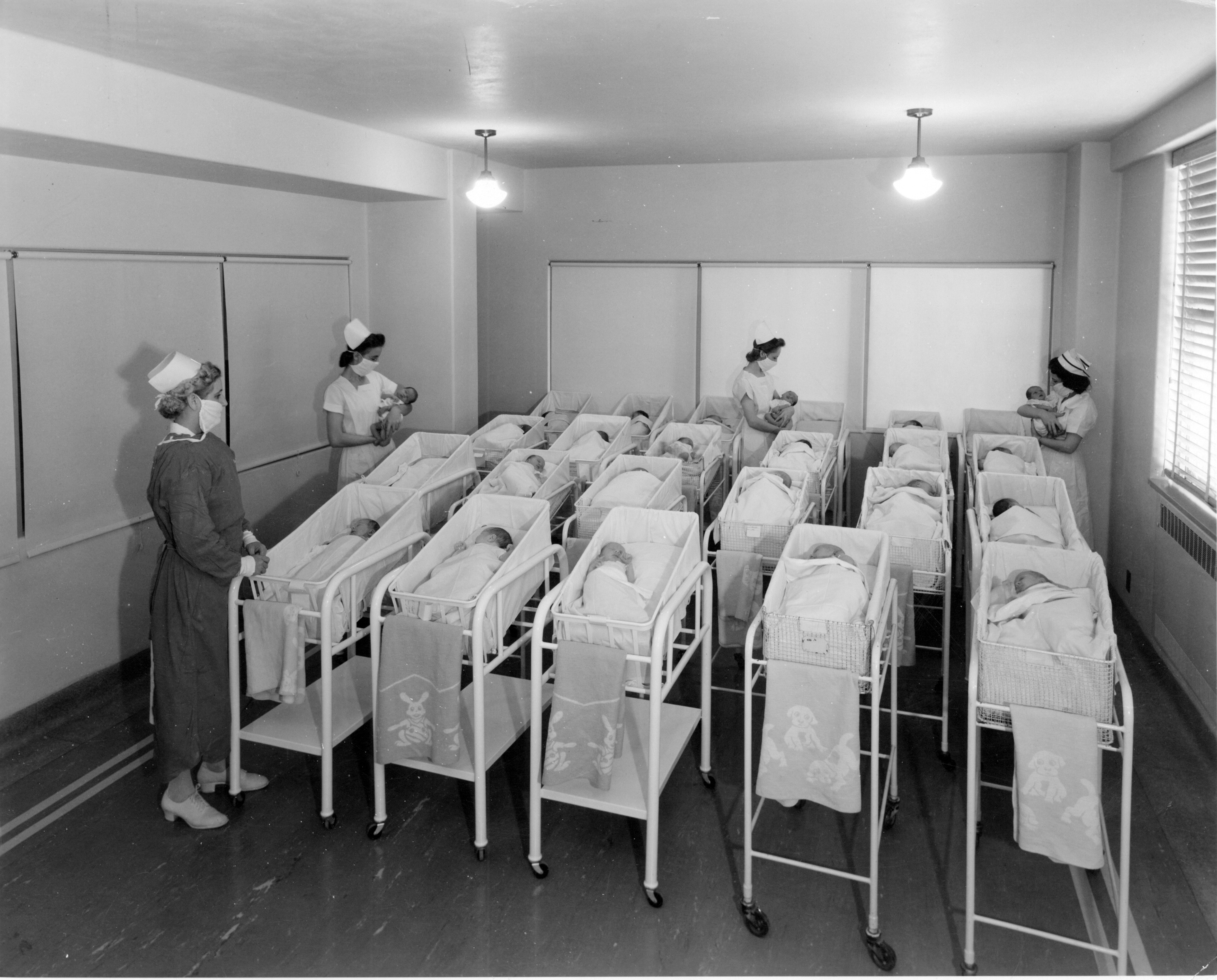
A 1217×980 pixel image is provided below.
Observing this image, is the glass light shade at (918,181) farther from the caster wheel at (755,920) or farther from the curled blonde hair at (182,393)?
the caster wheel at (755,920)

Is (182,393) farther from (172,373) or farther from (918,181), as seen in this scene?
(918,181)

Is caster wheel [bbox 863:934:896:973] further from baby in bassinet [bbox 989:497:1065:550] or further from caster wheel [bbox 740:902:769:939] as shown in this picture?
baby in bassinet [bbox 989:497:1065:550]

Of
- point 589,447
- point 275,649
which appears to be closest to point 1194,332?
point 589,447

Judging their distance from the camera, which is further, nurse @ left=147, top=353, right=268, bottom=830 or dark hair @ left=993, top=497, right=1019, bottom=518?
dark hair @ left=993, top=497, right=1019, bottom=518

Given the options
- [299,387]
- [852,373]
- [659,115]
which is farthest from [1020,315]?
[299,387]

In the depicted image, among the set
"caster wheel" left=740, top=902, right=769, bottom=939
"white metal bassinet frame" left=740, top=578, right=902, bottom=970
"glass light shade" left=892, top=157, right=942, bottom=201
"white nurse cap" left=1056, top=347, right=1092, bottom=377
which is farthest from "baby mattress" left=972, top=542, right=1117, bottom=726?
"glass light shade" left=892, top=157, right=942, bottom=201

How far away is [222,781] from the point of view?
13.2 feet

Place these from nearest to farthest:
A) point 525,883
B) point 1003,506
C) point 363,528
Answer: point 525,883 → point 363,528 → point 1003,506

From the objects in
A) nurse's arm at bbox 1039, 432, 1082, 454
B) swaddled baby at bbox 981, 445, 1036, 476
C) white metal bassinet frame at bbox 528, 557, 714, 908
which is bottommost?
white metal bassinet frame at bbox 528, 557, 714, 908

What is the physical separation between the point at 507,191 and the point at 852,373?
118 inches

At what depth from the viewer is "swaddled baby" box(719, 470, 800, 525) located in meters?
4.73

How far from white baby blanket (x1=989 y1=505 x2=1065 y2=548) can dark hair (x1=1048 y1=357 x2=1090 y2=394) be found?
5.97 ft

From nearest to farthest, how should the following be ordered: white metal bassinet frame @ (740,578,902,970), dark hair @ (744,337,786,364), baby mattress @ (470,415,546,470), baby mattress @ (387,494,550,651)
Answer: white metal bassinet frame @ (740,578,902,970), baby mattress @ (387,494,550,651), baby mattress @ (470,415,546,470), dark hair @ (744,337,786,364)

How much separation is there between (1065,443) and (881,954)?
393cm
